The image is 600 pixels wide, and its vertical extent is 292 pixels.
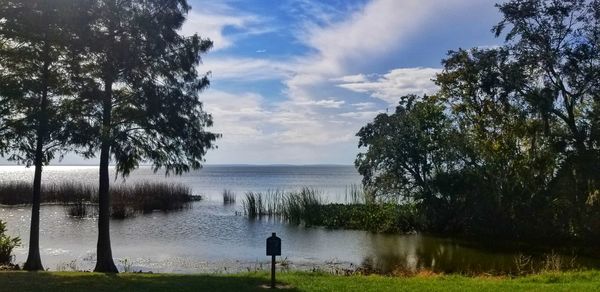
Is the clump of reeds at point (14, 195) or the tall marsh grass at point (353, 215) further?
the clump of reeds at point (14, 195)

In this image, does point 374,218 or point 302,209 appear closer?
point 374,218

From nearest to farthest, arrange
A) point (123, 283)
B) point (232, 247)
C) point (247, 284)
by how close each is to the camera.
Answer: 1. point (247, 284)
2. point (123, 283)
3. point (232, 247)

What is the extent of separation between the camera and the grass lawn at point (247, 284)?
9.59m

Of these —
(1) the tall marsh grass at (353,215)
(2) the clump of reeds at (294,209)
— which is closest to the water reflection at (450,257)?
(1) the tall marsh grass at (353,215)

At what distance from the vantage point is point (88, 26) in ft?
44.2

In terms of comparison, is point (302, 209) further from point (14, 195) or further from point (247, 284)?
point (14, 195)

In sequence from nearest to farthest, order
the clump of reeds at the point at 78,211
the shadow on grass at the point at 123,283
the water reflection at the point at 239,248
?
the shadow on grass at the point at 123,283 < the water reflection at the point at 239,248 < the clump of reeds at the point at 78,211

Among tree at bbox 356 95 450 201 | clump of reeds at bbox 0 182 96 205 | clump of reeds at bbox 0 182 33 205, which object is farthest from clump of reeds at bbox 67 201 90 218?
tree at bbox 356 95 450 201

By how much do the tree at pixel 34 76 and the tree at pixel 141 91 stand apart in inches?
28.6

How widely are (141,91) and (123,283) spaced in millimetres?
5549

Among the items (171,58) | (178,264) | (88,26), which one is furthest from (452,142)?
(88,26)

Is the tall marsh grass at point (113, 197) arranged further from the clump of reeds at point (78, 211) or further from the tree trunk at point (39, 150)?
the tree trunk at point (39, 150)

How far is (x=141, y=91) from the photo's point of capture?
552 inches

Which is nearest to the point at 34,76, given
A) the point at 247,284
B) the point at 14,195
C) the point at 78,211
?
the point at 247,284
